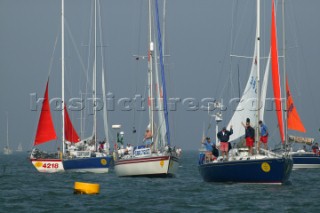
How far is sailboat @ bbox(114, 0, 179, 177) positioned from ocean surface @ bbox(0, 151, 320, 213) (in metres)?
0.87

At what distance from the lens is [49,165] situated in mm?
56844

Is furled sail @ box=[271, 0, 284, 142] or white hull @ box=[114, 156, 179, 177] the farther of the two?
white hull @ box=[114, 156, 179, 177]

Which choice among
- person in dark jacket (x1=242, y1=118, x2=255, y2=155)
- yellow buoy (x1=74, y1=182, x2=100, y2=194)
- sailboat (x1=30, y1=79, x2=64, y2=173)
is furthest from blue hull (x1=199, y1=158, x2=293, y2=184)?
sailboat (x1=30, y1=79, x2=64, y2=173)

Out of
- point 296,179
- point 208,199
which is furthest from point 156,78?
point 208,199

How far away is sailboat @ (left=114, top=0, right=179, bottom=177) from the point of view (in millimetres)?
45031

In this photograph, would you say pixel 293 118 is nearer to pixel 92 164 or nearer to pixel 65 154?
pixel 92 164

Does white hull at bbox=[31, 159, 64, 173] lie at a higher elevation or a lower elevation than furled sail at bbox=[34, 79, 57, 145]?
lower

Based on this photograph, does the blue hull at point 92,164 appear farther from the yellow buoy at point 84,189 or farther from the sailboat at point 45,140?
the yellow buoy at point 84,189

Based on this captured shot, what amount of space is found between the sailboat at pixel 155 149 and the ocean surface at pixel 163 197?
87cm

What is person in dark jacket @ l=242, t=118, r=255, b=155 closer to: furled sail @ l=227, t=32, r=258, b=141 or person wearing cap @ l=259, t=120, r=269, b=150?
person wearing cap @ l=259, t=120, r=269, b=150

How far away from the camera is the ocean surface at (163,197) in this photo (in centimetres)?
3056

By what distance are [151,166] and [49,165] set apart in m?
13.5

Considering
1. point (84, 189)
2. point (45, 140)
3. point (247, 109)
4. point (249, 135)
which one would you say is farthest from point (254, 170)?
point (45, 140)

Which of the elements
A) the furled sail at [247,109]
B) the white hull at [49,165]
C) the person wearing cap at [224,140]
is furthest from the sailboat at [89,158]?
the person wearing cap at [224,140]
